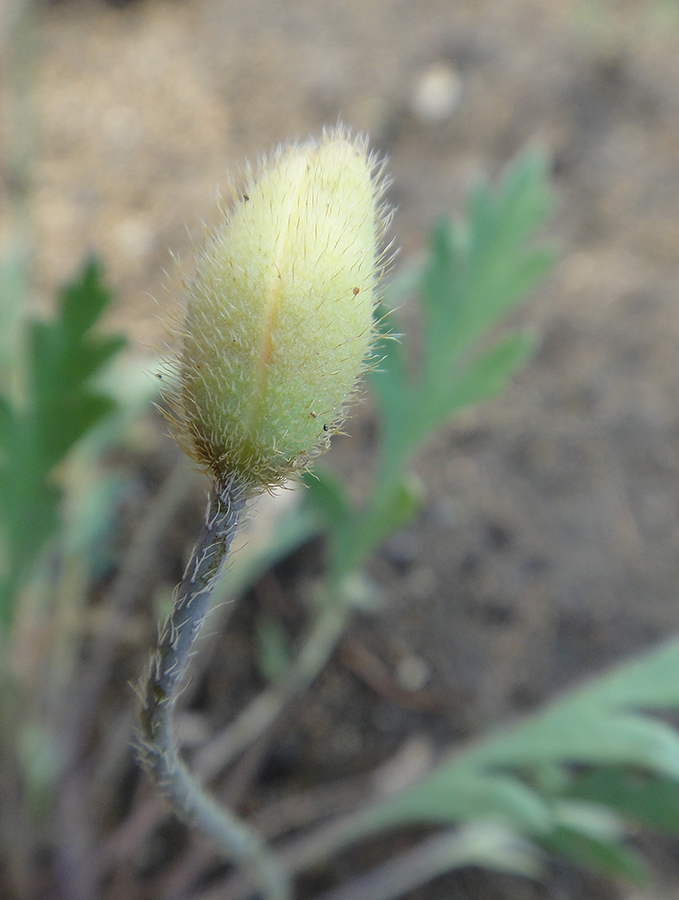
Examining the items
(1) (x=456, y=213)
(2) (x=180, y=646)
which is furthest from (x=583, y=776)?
(1) (x=456, y=213)

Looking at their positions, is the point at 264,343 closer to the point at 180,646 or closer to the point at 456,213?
the point at 180,646

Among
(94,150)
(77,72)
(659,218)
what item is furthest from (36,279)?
(659,218)

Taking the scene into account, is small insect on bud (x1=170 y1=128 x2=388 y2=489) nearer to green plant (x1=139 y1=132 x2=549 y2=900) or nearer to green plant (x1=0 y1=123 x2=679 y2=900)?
green plant (x1=139 y1=132 x2=549 y2=900)

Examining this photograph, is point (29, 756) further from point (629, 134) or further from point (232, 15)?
point (232, 15)

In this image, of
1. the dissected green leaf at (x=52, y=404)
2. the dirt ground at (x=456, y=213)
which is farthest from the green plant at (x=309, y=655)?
the dirt ground at (x=456, y=213)

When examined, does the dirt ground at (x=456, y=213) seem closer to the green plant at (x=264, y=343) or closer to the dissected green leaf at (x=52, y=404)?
the dissected green leaf at (x=52, y=404)
